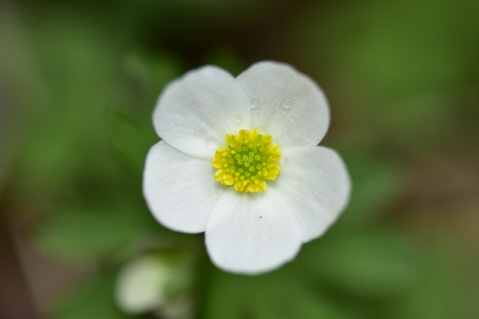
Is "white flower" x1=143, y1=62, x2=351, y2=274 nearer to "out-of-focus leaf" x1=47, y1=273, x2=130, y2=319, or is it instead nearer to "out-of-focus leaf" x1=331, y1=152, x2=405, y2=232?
"out-of-focus leaf" x1=331, y1=152, x2=405, y2=232

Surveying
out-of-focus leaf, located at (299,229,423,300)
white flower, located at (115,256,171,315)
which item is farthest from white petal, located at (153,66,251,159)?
out-of-focus leaf, located at (299,229,423,300)

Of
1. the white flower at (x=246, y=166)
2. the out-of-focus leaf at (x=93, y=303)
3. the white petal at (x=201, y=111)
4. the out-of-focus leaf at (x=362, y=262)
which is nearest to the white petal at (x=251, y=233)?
the white flower at (x=246, y=166)

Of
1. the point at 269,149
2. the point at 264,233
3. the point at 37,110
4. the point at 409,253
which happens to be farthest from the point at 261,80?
the point at 37,110

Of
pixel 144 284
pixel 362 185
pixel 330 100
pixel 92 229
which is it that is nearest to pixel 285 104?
pixel 362 185

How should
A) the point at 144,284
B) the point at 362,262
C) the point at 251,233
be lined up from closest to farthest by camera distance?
the point at 251,233
the point at 144,284
the point at 362,262

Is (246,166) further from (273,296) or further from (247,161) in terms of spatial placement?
(273,296)
